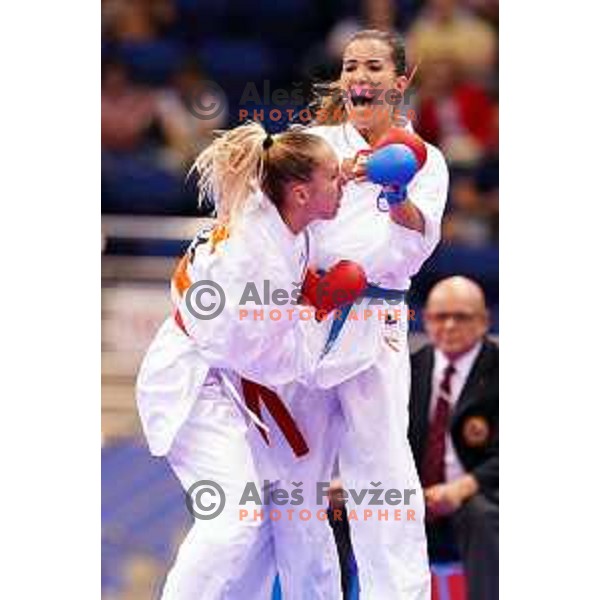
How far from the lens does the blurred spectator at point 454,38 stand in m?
3.19

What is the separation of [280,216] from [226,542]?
55 cm

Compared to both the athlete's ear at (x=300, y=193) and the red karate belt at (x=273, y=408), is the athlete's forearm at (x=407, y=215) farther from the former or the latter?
the red karate belt at (x=273, y=408)

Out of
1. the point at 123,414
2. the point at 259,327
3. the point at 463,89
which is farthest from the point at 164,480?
the point at 463,89

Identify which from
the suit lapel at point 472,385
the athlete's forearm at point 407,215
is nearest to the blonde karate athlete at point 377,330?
the athlete's forearm at point 407,215

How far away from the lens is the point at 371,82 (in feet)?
10.5

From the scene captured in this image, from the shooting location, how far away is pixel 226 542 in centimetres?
309

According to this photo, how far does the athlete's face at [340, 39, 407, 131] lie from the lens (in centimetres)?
321

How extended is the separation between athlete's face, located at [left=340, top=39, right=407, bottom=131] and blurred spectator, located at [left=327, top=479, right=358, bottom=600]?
629mm

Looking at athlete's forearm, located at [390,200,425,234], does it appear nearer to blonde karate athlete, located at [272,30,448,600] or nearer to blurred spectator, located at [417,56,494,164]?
blonde karate athlete, located at [272,30,448,600]

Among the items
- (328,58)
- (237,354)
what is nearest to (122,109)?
(328,58)

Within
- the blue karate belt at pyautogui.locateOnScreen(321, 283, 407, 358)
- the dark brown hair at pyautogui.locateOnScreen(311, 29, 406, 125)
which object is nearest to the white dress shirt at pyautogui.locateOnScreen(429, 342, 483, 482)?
the blue karate belt at pyautogui.locateOnScreen(321, 283, 407, 358)

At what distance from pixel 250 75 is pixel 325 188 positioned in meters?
0.26
